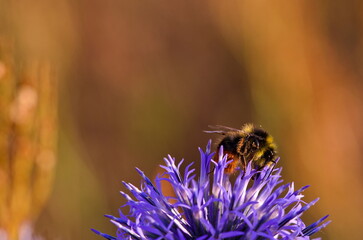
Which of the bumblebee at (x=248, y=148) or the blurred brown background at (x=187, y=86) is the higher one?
the blurred brown background at (x=187, y=86)

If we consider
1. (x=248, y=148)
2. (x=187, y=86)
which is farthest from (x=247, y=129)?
(x=187, y=86)

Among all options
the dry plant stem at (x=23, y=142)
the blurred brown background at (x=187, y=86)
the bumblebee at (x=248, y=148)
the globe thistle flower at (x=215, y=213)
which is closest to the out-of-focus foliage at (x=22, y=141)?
the dry plant stem at (x=23, y=142)

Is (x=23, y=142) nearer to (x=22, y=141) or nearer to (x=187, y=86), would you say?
(x=22, y=141)

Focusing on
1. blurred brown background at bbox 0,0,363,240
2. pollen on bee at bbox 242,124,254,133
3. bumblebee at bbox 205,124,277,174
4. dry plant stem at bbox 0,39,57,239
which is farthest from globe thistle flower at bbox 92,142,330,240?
blurred brown background at bbox 0,0,363,240

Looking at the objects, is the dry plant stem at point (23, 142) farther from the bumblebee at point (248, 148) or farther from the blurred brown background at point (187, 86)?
the blurred brown background at point (187, 86)

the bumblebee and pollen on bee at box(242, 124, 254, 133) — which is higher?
pollen on bee at box(242, 124, 254, 133)

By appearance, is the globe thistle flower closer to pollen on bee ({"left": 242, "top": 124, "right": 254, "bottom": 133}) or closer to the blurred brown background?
pollen on bee ({"left": 242, "top": 124, "right": 254, "bottom": 133})

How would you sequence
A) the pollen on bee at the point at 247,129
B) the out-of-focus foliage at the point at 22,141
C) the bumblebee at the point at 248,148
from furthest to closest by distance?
the out-of-focus foliage at the point at 22,141 < the pollen on bee at the point at 247,129 < the bumblebee at the point at 248,148

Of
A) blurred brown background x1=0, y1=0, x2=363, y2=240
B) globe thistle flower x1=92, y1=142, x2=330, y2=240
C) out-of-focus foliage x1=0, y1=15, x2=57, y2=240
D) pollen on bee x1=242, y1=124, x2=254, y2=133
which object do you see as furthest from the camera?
blurred brown background x1=0, y1=0, x2=363, y2=240
